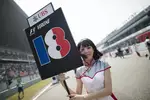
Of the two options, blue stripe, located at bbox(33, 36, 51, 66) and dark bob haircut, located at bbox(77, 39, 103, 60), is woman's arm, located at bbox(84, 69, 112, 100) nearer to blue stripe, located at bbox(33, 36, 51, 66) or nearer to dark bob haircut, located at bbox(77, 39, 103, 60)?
dark bob haircut, located at bbox(77, 39, 103, 60)

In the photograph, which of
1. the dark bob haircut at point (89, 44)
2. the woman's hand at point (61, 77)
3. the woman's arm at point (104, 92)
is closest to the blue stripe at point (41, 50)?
the woman's hand at point (61, 77)

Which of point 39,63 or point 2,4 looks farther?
point 2,4

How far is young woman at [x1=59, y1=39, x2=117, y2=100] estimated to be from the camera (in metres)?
1.90

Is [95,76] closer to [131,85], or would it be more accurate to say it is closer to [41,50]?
[41,50]

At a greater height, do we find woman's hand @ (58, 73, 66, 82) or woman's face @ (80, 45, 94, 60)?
woman's face @ (80, 45, 94, 60)

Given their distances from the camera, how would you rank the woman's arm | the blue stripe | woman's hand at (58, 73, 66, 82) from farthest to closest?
the blue stripe
woman's hand at (58, 73, 66, 82)
the woman's arm

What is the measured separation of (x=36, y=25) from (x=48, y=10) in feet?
0.83

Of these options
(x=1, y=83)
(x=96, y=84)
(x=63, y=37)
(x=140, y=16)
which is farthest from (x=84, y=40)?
(x=140, y=16)

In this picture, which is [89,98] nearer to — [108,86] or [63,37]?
[108,86]

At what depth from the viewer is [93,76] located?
196cm

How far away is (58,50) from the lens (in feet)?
7.26

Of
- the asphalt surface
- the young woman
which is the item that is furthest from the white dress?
the asphalt surface

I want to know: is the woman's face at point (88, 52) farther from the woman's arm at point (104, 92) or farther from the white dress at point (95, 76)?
the woman's arm at point (104, 92)

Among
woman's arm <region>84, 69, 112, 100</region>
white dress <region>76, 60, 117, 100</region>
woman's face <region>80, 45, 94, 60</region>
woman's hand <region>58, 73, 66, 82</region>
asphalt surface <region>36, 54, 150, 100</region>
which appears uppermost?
woman's face <region>80, 45, 94, 60</region>
